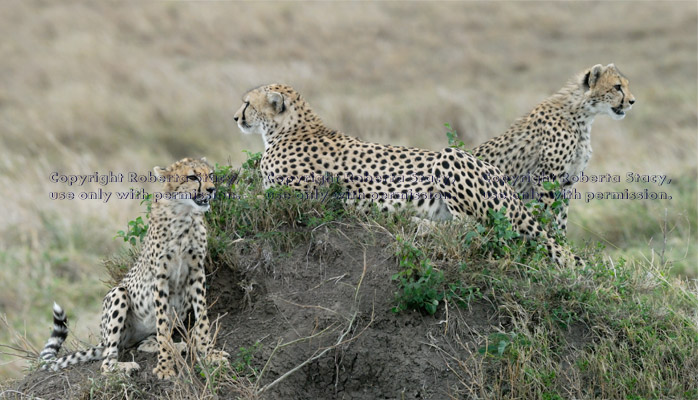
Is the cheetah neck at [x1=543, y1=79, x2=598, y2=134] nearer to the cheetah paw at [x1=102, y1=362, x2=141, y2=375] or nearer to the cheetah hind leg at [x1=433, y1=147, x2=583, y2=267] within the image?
the cheetah hind leg at [x1=433, y1=147, x2=583, y2=267]

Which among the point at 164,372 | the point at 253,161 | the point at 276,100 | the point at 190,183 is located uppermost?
the point at 276,100

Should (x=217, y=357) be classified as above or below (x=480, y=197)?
below

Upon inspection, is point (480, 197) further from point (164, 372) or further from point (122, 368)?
point (122, 368)

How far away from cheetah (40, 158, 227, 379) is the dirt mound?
0.31ft

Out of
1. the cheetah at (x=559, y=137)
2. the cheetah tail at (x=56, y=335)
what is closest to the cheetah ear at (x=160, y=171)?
the cheetah tail at (x=56, y=335)

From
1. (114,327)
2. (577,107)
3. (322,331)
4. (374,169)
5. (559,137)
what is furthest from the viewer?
(577,107)

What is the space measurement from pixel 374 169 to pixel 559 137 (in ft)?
4.66

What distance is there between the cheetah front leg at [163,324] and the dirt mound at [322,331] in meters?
0.06

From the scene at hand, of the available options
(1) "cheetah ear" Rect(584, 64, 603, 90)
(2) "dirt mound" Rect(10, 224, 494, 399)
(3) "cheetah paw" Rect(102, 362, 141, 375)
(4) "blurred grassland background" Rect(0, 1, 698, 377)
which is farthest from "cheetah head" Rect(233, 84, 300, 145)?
(4) "blurred grassland background" Rect(0, 1, 698, 377)

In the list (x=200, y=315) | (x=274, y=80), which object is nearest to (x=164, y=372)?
(x=200, y=315)

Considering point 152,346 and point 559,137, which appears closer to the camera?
point 152,346

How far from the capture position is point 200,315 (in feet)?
14.1

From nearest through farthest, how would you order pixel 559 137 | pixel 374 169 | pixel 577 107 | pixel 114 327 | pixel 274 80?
pixel 114 327 → pixel 374 169 → pixel 559 137 → pixel 577 107 → pixel 274 80

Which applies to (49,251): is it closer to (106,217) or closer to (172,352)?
(106,217)
